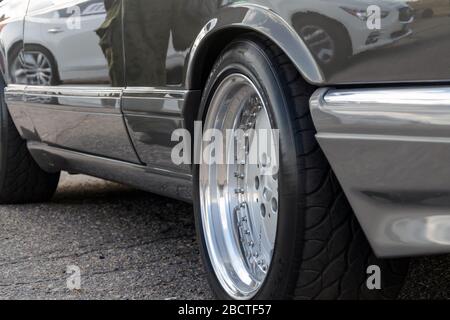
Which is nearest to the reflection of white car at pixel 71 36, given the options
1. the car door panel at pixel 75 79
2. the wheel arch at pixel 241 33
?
the car door panel at pixel 75 79

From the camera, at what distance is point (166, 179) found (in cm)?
319

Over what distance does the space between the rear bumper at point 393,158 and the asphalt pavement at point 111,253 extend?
99cm

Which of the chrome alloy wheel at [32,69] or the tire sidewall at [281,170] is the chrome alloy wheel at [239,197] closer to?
the tire sidewall at [281,170]

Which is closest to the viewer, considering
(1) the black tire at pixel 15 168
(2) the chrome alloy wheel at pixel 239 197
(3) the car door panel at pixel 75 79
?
(2) the chrome alloy wheel at pixel 239 197

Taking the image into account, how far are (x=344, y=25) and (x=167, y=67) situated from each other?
107 cm

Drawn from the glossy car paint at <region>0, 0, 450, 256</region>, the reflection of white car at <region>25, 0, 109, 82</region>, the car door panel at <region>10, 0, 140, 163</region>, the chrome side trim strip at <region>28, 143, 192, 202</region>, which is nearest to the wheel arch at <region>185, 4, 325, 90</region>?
the glossy car paint at <region>0, 0, 450, 256</region>

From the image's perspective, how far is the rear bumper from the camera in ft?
6.26

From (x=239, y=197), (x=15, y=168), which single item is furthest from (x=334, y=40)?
(x=15, y=168)

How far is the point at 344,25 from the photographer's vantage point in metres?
2.04

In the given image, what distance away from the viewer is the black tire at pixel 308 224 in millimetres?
2227

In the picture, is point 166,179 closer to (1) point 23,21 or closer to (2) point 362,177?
(2) point 362,177

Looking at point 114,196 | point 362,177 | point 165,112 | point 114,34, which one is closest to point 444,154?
point 362,177

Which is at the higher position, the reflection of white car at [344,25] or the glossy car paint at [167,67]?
the reflection of white car at [344,25]

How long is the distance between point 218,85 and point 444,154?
0.99 meters
